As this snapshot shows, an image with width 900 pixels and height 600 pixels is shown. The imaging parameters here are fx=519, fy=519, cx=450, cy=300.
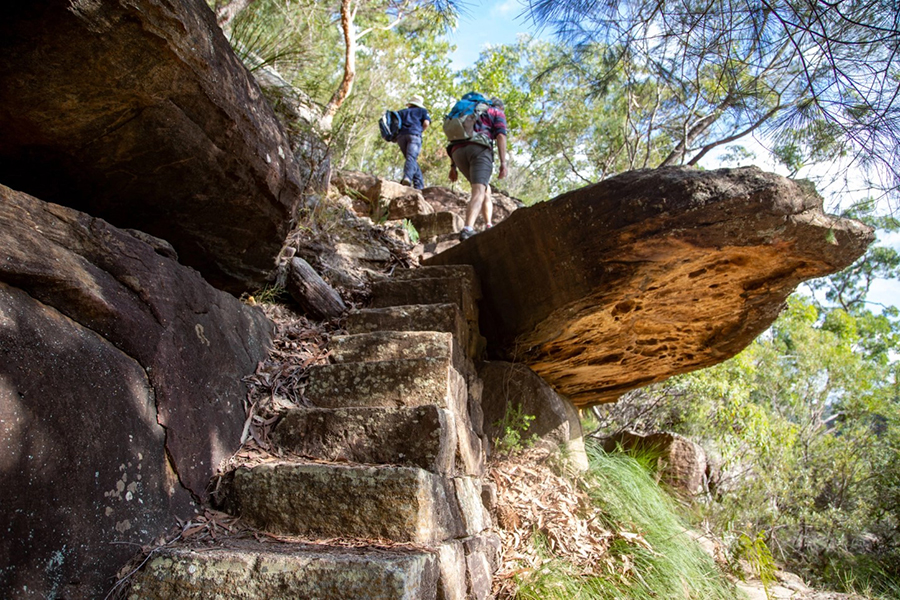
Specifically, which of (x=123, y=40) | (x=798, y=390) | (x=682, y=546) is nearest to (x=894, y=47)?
(x=682, y=546)

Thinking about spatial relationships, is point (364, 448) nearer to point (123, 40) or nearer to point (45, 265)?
point (45, 265)

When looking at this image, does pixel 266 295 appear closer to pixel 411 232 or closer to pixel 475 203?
pixel 475 203

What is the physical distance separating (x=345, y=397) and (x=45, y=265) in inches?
53.7

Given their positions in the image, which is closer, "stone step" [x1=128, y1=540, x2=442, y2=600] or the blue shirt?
"stone step" [x1=128, y1=540, x2=442, y2=600]

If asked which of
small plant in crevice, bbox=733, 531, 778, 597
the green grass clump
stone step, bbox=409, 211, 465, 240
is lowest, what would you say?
small plant in crevice, bbox=733, 531, 778, 597

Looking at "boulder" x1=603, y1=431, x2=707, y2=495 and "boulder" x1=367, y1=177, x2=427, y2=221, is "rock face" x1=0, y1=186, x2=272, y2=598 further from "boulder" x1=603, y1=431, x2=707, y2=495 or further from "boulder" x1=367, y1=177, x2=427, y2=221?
"boulder" x1=367, y1=177, x2=427, y2=221

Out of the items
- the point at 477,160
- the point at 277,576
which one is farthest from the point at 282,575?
the point at 477,160

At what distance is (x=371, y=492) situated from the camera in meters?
1.84

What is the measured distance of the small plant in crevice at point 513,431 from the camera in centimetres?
332

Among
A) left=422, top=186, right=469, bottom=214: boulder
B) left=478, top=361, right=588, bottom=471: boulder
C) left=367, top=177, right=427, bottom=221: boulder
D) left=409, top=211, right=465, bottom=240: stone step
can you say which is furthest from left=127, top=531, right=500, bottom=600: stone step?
left=422, top=186, right=469, bottom=214: boulder

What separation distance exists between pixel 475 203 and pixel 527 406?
2386 millimetres

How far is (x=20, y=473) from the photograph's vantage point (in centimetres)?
133

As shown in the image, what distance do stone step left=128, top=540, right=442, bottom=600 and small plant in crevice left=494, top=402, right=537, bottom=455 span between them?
5.83 ft

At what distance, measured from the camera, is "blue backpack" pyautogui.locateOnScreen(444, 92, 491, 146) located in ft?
17.1
